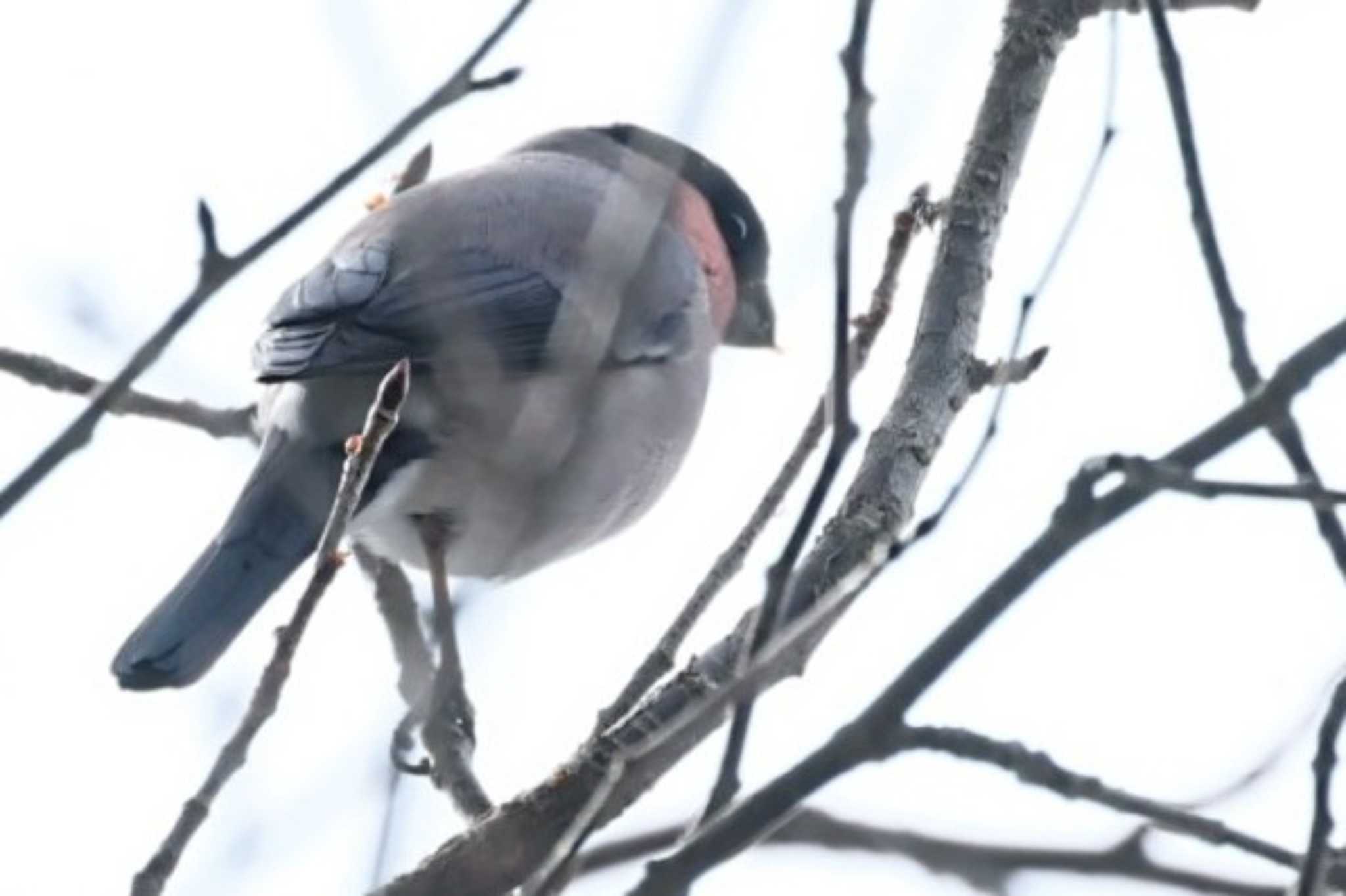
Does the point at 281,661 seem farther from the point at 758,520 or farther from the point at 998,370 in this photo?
the point at 998,370

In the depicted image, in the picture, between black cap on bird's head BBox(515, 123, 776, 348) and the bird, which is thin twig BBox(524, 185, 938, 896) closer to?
the bird

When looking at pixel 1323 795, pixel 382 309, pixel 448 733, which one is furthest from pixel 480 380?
pixel 1323 795

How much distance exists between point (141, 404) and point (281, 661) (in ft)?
5.10

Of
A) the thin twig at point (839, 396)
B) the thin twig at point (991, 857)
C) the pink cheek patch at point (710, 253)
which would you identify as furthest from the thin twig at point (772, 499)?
the pink cheek patch at point (710, 253)

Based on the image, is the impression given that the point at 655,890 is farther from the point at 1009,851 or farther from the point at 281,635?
the point at 281,635

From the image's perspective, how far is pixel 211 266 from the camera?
1.92m

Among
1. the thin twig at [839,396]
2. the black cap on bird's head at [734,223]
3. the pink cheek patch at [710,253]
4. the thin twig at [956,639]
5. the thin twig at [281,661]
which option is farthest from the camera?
the pink cheek patch at [710,253]

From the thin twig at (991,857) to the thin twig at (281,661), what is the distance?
409 mm

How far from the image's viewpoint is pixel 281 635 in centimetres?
201

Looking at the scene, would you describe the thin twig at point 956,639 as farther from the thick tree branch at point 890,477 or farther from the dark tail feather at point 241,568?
the dark tail feather at point 241,568

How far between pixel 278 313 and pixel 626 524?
2.69 ft

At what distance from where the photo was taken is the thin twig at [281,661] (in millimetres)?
1882

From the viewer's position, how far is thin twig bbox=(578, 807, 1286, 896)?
5.27 ft

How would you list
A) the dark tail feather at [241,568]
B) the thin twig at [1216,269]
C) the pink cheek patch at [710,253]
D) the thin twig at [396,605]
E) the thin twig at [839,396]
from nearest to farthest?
A: 1. the thin twig at [839,396]
2. the thin twig at [1216,269]
3. the dark tail feather at [241,568]
4. the thin twig at [396,605]
5. the pink cheek patch at [710,253]
